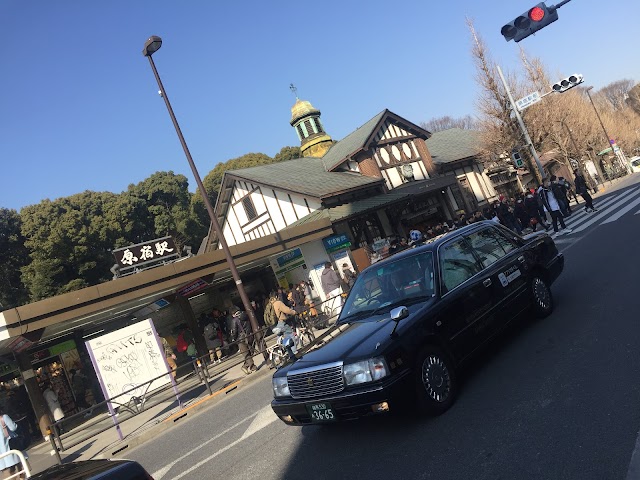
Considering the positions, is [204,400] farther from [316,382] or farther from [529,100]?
[529,100]

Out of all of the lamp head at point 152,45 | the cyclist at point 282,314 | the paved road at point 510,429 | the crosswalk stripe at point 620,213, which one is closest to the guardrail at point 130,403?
the cyclist at point 282,314

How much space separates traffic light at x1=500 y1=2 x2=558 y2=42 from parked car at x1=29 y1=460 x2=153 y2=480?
33.5ft

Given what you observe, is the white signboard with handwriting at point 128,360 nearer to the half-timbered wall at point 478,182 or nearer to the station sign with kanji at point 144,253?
the station sign with kanji at point 144,253

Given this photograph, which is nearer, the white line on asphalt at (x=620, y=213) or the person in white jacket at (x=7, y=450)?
the person in white jacket at (x=7, y=450)

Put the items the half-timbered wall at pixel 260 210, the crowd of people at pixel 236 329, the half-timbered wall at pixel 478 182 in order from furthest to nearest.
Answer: the half-timbered wall at pixel 478 182, the half-timbered wall at pixel 260 210, the crowd of people at pixel 236 329

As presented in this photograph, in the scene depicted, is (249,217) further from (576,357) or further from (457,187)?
(576,357)

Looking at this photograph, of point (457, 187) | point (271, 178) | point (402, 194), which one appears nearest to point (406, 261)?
point (402, 194)

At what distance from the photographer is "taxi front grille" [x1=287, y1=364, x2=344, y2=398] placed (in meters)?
4.44

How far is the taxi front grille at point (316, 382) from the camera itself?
444 cm

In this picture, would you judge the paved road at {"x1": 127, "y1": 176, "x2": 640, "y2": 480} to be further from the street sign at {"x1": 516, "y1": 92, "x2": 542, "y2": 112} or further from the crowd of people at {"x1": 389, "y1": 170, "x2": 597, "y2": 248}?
the street sign at {"x1": 516, "y1": 92, "x2": 542, "y2": 112}

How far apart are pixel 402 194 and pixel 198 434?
1767 centimetres

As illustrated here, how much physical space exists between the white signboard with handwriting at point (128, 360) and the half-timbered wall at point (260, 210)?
12.3 metres

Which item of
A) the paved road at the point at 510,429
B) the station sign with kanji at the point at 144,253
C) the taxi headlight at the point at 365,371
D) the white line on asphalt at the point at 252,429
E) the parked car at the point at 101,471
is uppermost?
the station sign with kanji at the point at 144,253

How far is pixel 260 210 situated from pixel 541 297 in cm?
2039
